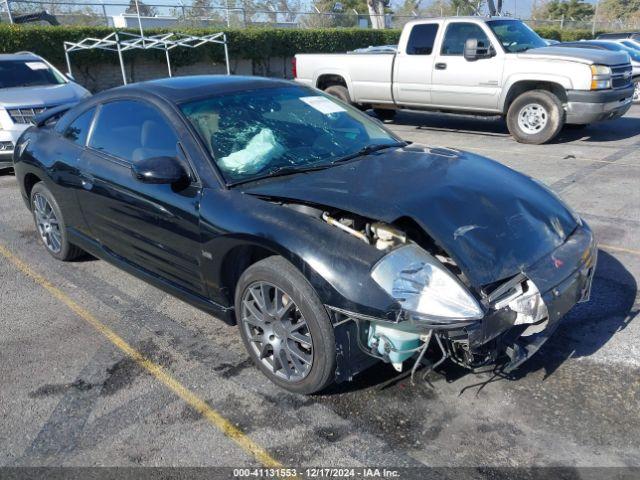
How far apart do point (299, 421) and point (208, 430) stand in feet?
1.49

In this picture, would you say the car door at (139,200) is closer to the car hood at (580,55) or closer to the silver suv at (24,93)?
the silver suv at (24,93)

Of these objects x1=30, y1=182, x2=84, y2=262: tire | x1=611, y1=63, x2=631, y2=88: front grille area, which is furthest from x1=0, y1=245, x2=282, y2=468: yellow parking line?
x1=611, y1=63, x2=631, y2=88: front grille area

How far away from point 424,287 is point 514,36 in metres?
8.42

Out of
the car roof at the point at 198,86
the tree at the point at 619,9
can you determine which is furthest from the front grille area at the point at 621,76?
the tree at the point at 619,9

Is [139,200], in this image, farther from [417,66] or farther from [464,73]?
[417,66]

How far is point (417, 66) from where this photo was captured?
1026cm

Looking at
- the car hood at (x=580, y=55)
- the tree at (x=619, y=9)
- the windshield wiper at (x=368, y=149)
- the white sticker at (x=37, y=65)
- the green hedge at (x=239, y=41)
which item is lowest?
the tree at (x=619, y=9)

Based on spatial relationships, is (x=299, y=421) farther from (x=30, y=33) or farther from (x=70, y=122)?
(x=30, y=33)

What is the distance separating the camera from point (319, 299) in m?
2.70

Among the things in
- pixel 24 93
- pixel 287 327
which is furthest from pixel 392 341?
pixel 24 93

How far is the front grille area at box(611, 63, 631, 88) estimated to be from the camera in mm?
8836

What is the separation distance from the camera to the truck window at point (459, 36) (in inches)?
376

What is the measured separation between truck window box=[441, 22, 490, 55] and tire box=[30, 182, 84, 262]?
739 cm

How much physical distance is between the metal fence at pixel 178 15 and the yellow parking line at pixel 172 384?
51.6ft
